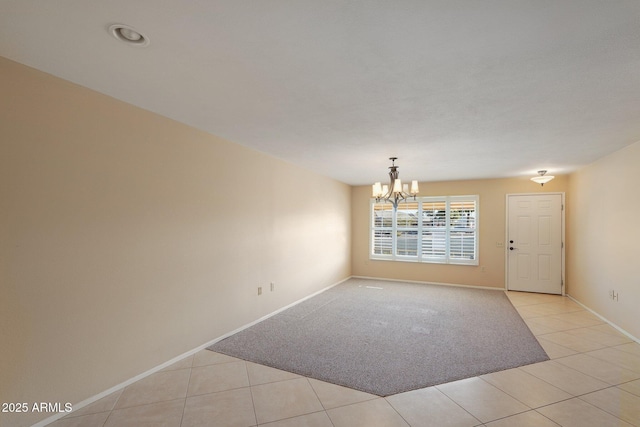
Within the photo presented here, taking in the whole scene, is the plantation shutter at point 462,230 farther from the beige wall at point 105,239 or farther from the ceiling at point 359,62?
the beige wall at point 105,239

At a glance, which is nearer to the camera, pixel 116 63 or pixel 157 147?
pixel 116 63

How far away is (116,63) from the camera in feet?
6.17

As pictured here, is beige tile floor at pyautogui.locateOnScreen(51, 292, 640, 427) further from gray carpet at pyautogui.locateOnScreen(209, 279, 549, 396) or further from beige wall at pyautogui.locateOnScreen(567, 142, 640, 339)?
beige wall at pyautogui.locateOnScreen(567, 142, 640, 339)

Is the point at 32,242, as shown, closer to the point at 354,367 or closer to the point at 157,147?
the point at 157,147

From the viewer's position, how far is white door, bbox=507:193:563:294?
18.7ft

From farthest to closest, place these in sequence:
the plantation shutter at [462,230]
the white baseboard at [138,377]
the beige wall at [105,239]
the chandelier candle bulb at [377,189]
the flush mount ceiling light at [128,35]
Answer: the plantation shutter at [462,230] < the chandelier candle bulb at [377,189] < the white baseboard at [138,377] < the beige wall at [105,239] < the flush mount ceiling light at [128,35]

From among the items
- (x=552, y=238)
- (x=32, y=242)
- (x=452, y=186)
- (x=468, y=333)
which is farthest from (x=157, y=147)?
(x=552, y=238)

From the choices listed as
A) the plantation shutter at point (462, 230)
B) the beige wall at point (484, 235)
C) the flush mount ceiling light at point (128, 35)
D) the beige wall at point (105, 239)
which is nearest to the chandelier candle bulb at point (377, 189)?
the beige wall at point (105, 239)

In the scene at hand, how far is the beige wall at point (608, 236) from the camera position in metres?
3.48

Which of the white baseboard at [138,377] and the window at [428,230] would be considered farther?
the window at [428,230]

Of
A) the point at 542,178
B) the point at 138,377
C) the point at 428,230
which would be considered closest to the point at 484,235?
the point at 428,230

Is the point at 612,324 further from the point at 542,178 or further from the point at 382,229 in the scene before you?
the point at 382,229

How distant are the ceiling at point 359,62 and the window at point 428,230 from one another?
3.24 m

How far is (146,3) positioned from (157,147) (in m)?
1.66
